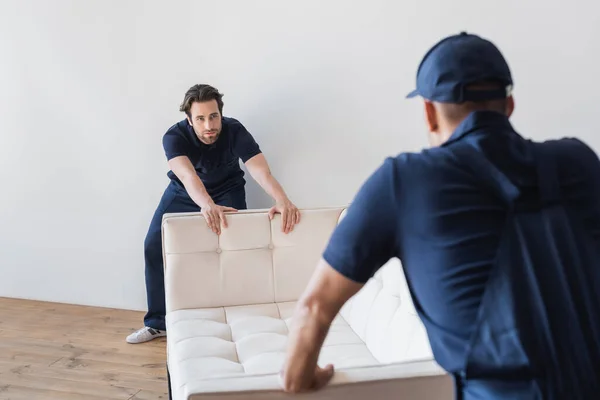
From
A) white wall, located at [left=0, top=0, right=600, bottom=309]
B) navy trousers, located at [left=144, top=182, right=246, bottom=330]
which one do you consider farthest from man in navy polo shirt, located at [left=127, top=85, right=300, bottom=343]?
white wall, located at [left=0, top=0, right=600, bottom=309]

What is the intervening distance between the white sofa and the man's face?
1.99 ft

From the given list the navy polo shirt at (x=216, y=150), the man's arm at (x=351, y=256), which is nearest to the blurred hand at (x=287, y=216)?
the navy polo shirt at (x=216, y=150)

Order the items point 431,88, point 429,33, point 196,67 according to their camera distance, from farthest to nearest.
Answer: point 196,67 → point 429,33 → point 431,88

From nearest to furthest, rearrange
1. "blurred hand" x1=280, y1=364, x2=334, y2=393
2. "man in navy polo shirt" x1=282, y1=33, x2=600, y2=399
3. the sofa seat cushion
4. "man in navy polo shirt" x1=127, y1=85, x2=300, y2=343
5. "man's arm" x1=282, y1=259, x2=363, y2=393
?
1. "man in navy polo shirt" x1=282, y1=33, x2=600, y2=399
2. "man's arm" x1=282, y1=259, x2=363, y2=393
3. "blurred hand" x1=280, y1=364, x2=334, y2=393
4. the sofa seat cushion
5. "man in navy polo shirt" x1=127, y1=85, x2=300, y2=343

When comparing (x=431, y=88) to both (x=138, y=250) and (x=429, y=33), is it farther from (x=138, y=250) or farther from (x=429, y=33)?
(x=138, y=250)

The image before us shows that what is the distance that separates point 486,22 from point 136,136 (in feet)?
6.53

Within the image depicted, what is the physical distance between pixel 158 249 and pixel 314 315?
2.41m

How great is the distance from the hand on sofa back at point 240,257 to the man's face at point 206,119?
606 mm

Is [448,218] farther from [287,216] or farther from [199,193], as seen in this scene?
[199,193]

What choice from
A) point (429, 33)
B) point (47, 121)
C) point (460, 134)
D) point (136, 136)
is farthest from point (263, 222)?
point (47, 121)

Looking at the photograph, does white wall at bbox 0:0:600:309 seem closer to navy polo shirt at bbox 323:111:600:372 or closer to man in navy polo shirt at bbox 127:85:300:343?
man in navy polo shirt at bbox 127:85:300:343

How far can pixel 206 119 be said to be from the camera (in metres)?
3.16

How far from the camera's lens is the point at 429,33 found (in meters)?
2.97

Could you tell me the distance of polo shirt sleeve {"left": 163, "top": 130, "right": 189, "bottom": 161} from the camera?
318 cm
